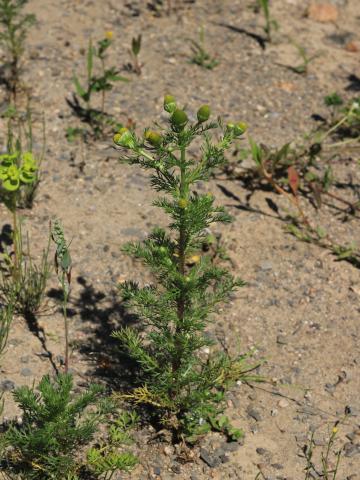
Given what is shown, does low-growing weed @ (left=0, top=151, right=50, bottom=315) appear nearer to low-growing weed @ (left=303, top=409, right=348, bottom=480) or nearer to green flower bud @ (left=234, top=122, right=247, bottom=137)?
green flower bud @ (left=234, top=122, right=247, bottom=137)

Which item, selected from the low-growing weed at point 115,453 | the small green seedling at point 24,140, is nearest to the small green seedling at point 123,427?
the low-growing weed at point 115,453

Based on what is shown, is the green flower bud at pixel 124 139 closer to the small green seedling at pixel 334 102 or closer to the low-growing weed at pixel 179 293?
the low-growing weed at pixel 179 293

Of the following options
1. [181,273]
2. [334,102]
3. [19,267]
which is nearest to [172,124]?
[181,273]

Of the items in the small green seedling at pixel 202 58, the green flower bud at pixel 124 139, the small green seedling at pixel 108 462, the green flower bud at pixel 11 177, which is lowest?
the small green seedling at pixel 108 462

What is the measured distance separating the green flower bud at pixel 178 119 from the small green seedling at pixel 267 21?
349 centimetres

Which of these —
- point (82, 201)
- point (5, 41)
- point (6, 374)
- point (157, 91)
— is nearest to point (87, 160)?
point (82, 201)

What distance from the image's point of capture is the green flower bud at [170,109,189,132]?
8.32 feet

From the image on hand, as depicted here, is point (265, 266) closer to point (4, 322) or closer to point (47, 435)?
point (4, 322)

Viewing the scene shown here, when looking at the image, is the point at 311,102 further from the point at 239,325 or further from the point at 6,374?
the point at 6,374

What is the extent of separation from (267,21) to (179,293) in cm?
349

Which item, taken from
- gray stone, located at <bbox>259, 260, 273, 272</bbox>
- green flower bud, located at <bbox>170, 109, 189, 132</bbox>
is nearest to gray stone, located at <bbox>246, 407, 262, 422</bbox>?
gray stone, located at <bbox>259, 260, 273, 272</bbox>

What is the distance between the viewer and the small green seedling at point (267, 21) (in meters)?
5.78

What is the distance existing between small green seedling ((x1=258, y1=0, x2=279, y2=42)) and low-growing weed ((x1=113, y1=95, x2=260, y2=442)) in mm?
3031

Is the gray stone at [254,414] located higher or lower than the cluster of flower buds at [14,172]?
lower
